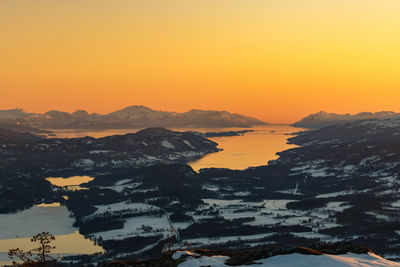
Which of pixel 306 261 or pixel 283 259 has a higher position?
pixel 306 261

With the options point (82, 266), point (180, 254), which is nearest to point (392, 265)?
point (180, 254)

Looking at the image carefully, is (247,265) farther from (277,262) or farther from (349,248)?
(349,248)

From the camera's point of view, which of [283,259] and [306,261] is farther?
[283,259]

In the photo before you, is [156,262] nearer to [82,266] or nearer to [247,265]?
[247,265]

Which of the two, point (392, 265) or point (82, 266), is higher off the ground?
point (392, 265)

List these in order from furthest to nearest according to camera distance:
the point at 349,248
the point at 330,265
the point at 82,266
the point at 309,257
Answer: the point at 82,266 → the point at 349,248 → the point at 309,257 → the point at 330,265

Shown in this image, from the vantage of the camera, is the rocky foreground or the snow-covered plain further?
the rocky foreground

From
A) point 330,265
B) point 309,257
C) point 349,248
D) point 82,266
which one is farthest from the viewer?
point 82,266

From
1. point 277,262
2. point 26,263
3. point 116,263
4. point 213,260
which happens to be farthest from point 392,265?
point 26,263

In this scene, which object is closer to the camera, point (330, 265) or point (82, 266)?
point (330, 265)

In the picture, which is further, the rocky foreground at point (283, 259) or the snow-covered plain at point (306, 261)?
the rocky foreground at point (283, 259)
